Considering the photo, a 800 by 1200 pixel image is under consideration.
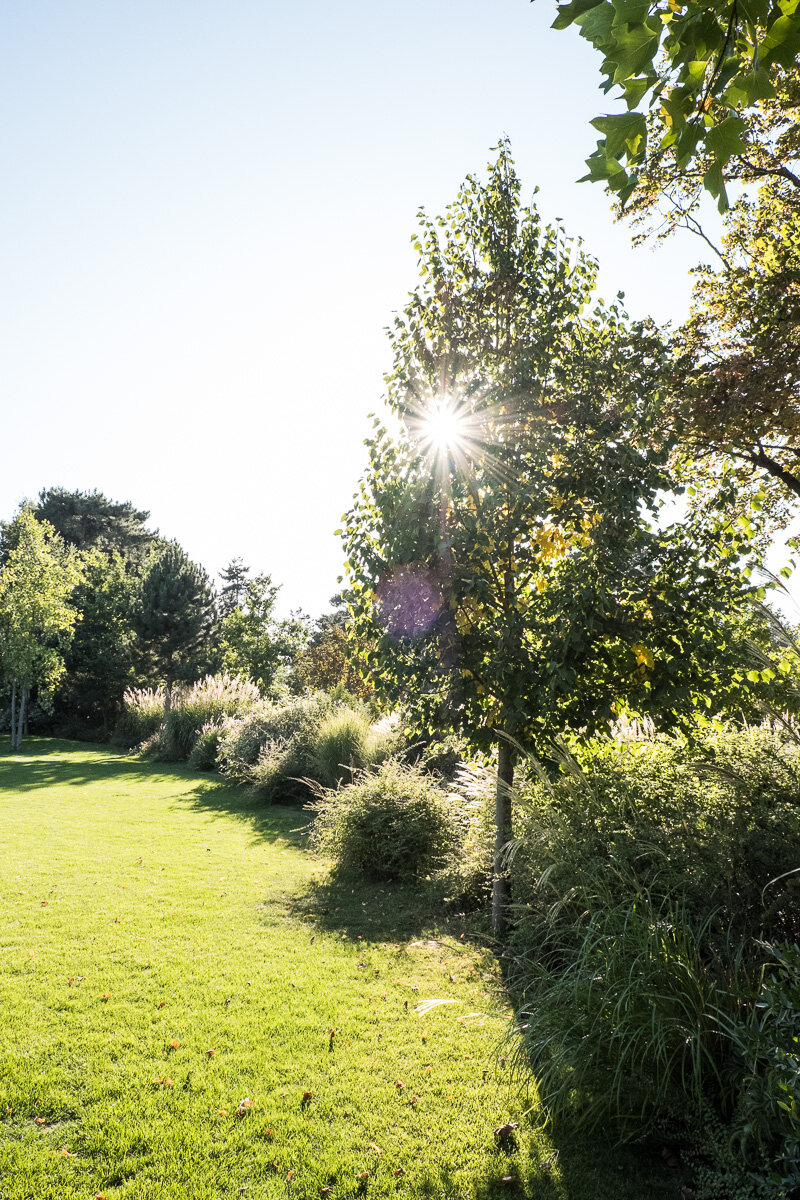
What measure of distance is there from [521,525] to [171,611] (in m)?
25.0

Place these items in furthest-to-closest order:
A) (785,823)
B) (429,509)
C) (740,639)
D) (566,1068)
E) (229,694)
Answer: (229,694) < (429,509) < (740,639) < (785,823) < (566,1068)

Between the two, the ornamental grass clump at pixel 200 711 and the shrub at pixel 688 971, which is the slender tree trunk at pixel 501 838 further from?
the ornamental grass clump at pixel 200 711

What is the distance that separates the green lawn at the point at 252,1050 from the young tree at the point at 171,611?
68.0 feet

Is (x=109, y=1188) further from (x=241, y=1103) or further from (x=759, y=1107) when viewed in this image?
(x=759, y=1107)

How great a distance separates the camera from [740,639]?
4539 mm

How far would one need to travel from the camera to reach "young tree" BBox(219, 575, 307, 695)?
26656 mm

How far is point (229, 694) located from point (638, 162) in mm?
18188

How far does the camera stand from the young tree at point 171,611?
27.3 m

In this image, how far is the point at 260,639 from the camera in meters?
27.0

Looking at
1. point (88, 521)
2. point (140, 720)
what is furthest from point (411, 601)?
point (88, 521)

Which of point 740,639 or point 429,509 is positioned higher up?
point 429,509

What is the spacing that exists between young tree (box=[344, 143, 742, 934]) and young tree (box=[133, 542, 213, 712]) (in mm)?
23741

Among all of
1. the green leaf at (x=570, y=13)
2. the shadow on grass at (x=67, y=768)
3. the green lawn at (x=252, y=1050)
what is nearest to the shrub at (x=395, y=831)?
the green lawn at (x=252, y=1050)

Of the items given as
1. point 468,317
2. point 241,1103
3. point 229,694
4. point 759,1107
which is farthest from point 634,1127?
point 229,694
